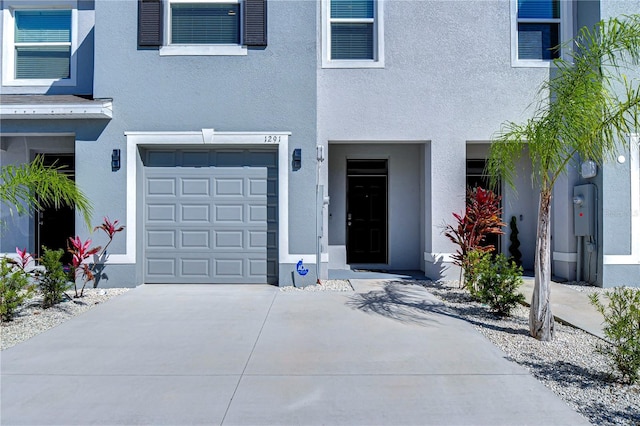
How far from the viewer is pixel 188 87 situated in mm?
7773

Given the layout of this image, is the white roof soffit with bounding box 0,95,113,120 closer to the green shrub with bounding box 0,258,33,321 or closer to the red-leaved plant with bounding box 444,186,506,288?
the green shrub with bounding box 0,258,33,321

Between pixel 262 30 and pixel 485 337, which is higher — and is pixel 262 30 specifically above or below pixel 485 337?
above

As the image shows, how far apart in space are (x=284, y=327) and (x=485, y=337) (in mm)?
2580

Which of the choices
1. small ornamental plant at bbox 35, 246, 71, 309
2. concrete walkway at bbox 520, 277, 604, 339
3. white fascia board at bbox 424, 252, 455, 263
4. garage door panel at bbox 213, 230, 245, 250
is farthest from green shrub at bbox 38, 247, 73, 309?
concrete walkway at bbox 520, 277, 604, 339

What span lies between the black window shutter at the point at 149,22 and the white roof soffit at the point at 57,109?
4.43 ft

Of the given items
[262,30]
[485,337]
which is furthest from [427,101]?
[485,337]

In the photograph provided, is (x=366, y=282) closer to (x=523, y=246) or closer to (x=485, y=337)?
(x=485, y=337)

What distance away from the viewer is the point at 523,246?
386 inches

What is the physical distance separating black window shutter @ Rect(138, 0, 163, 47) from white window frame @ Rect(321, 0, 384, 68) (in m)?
3.26

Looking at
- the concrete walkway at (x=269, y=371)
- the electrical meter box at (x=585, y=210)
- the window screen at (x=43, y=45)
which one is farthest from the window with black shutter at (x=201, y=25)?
the electrical meter box at (x=585, y=210)

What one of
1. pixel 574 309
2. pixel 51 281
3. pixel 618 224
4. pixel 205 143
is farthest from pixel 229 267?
pixel 618 224

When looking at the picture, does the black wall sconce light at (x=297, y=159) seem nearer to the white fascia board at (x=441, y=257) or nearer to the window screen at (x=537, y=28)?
the white fascia board at (x=441, y=257)

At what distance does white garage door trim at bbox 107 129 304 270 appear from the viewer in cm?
775

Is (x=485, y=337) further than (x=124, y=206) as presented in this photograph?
No
